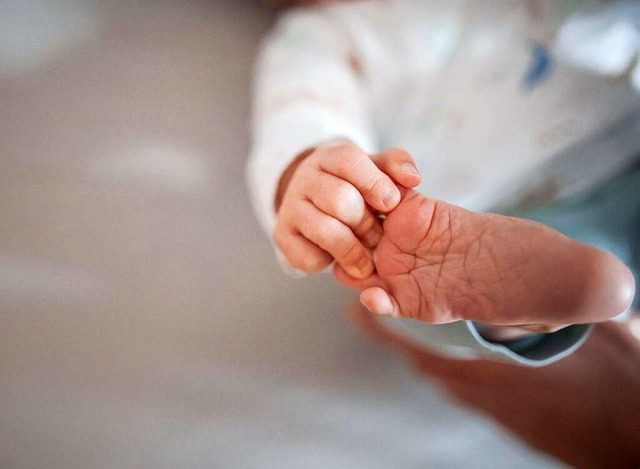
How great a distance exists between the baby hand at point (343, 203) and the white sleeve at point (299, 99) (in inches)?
2.9

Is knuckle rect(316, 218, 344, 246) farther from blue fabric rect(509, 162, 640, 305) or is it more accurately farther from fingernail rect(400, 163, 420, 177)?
blue fabric rect(509, 162, 640, 305)

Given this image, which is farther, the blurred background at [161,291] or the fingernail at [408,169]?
the blurred background at [161,291]

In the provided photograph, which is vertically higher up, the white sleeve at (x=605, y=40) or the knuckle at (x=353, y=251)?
the white sleeve at (x=605, y=40)

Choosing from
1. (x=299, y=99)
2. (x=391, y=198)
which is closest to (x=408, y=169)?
(x=391, y=198)

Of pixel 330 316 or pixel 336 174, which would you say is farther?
pixel 330 316

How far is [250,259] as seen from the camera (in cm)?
58

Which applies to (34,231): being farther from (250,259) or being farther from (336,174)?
(336,174)

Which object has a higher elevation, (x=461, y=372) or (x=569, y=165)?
(x=569, y=165)

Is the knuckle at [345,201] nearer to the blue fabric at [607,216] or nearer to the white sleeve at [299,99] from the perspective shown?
the white sleeve at [299,99]

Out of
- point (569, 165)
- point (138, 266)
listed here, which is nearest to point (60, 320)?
point (138, 266)

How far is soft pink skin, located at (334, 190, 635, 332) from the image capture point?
0.88 ft

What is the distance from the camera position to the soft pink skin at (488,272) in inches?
10.6

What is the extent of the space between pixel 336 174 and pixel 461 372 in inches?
14.3

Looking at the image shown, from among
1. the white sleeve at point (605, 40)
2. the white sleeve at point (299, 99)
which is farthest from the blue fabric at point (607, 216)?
the white sleeve at point (299, 99)
